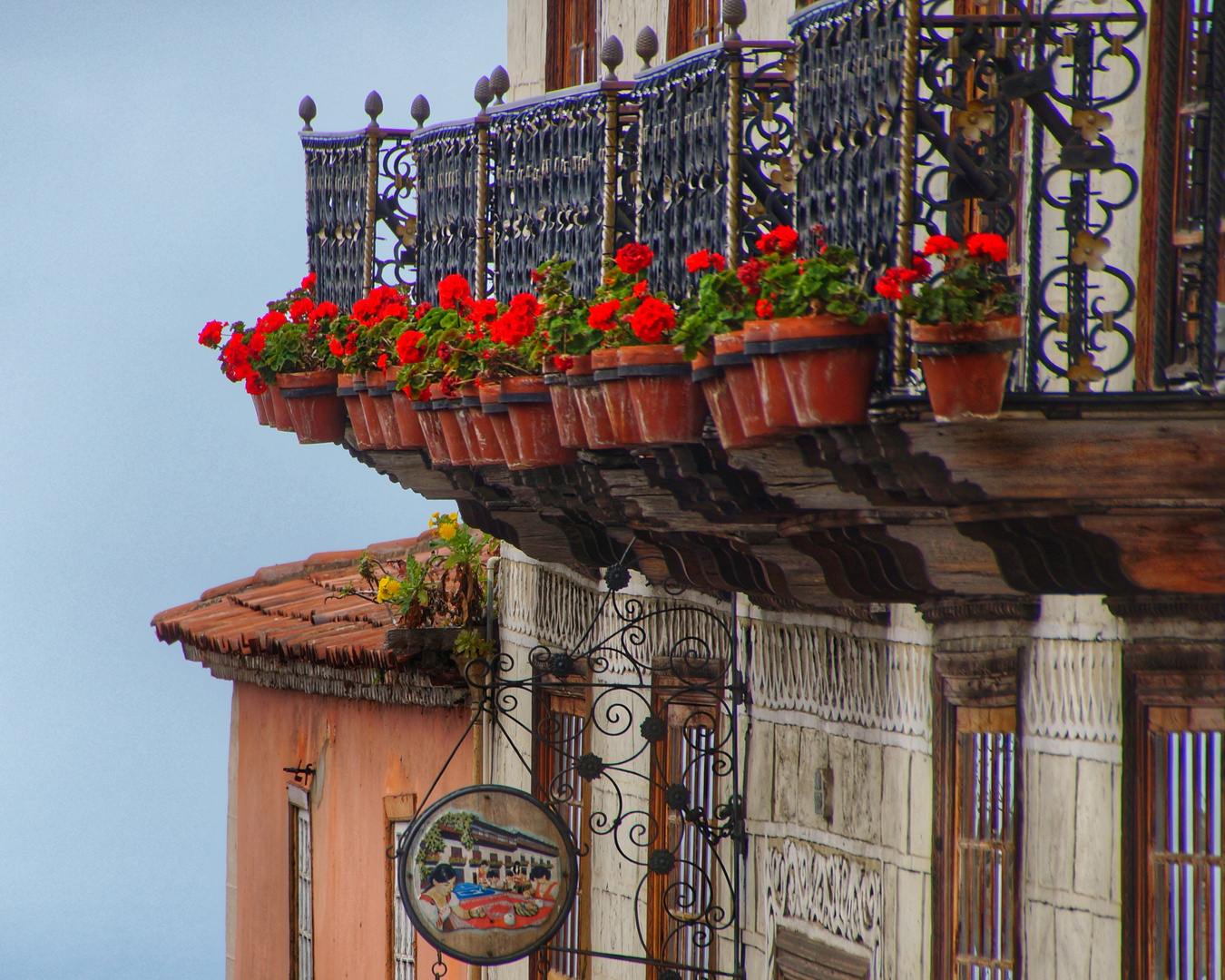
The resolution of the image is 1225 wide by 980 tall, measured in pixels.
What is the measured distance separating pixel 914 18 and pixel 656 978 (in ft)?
18.6

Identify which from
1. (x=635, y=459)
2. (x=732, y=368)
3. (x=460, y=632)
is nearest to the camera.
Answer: (x=732, y=368)

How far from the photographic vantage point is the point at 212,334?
34.4ft

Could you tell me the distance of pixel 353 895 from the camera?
13.6m

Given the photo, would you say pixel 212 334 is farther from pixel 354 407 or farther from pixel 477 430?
pixel 477 430

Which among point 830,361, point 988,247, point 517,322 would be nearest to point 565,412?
point 517,322

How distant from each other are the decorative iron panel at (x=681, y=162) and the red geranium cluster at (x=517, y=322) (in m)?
0.46

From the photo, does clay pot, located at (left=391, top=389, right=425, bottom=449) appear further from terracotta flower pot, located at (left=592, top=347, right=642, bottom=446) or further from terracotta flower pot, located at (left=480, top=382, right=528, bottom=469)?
terracotta flower pot, located at (left=592, top=347, right=642, bottom=446)

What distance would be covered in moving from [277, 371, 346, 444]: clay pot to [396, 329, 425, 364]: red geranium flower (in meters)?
1.67

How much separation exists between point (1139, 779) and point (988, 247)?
203cm

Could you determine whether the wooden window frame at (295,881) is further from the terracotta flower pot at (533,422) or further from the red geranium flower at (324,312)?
the terracotta flower pot at (533,422)

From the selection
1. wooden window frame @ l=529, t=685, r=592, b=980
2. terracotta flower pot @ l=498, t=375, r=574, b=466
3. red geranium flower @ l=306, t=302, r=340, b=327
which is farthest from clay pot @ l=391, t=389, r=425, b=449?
wooden window frame @ l=529, t=685, r=592, b=980

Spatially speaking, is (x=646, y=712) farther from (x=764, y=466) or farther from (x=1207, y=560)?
(x=1207, y=560)

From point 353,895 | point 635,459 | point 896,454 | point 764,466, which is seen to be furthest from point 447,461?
point 353,895

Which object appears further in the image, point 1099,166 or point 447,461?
point 447,461
